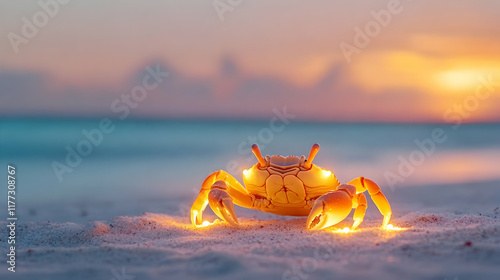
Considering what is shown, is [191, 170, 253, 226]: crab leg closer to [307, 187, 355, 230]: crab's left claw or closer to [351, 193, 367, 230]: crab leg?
[307, 187, 355, 230]: crab's left claw

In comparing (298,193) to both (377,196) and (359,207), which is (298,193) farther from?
(377,196)

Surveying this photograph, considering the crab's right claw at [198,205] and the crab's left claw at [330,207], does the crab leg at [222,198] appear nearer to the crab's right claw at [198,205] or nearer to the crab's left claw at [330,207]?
the crab's right claw at [198,205]

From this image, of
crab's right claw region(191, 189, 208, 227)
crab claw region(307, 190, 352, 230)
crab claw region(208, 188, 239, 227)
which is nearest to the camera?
crab claw region(307, 190, 352, 230)

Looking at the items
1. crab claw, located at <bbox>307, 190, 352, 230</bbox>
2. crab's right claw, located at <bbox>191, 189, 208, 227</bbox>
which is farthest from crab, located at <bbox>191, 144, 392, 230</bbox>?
crab's right claw, located at <bbox>191, 189, 208, 227</bbox>

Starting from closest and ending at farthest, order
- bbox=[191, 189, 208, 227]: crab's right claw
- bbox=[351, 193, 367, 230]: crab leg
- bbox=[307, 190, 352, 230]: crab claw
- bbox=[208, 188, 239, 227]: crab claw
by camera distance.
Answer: bbox=[307, 190, 352, 230]: crab claw < bbox=[351, 193, 367, 230]: crab leg < bbox=[208, 188, 239, 227]: crab claw < bbox=[191, 189, 208, 227]: crab's right claw

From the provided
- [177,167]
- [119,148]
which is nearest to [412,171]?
[177,167]

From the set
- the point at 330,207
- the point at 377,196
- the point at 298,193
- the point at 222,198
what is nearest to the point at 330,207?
the point at 330,207

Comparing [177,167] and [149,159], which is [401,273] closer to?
[177,167]
